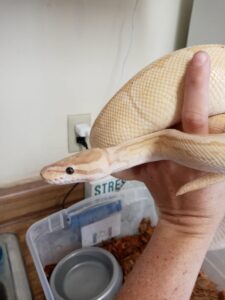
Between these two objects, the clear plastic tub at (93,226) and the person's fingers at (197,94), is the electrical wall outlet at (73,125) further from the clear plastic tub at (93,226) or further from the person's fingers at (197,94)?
the person's fingers at (197,94)

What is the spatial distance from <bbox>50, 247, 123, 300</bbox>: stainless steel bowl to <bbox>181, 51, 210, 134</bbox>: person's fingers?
1.45 ft

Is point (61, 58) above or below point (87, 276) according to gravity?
above

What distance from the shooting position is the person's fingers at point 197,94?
423mm

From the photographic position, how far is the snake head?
1.52ft

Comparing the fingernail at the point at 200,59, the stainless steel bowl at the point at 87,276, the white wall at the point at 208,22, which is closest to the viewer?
the fingernail at the point at 200,59

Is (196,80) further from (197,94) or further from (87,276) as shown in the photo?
(87,276)

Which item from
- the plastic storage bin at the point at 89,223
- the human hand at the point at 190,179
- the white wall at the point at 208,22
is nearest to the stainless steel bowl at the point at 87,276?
the plastic storage bin at the point at 89,223

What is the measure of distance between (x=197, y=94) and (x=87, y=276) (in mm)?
555

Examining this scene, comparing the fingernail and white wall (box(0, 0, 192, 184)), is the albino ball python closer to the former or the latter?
the fingernail

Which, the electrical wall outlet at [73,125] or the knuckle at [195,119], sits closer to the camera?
the knuckle at [195,119]

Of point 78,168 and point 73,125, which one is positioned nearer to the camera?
point 78,168

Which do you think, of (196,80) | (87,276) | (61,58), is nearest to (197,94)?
(196,80)

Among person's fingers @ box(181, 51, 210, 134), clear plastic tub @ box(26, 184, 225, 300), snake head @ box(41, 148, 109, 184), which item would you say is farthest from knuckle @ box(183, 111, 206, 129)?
clear plastic tub @ box(26, 184, 225, 300)

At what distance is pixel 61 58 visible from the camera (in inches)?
29.5
